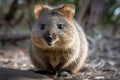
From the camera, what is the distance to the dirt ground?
267 inches

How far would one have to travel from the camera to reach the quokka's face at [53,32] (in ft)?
19.3

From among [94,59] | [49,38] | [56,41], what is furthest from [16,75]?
[94,59]

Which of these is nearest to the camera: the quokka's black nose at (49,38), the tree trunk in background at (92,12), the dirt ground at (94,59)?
the quokka's black nose at (49,38)

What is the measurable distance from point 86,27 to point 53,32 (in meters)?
5.82

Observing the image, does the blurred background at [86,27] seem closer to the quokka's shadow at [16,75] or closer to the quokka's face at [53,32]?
the quokka's face at [53,32]

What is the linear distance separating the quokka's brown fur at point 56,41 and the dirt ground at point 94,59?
0.23 m

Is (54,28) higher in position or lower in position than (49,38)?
higher

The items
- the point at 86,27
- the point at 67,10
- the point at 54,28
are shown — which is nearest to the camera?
the point at 54,28

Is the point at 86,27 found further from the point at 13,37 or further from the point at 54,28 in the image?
the point at 54,28

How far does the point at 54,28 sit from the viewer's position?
5949 mm

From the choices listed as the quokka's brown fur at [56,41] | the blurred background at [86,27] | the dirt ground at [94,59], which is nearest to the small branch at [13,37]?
the blurred background at [86,27]

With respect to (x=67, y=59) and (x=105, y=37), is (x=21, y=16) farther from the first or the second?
(x=67, y=59)

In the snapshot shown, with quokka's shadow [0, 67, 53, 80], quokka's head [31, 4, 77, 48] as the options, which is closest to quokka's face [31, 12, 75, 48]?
quokka's head [31, 4, 77, 48]

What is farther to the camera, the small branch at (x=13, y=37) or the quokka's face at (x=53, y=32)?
the small branch at (x=13, y=37)
